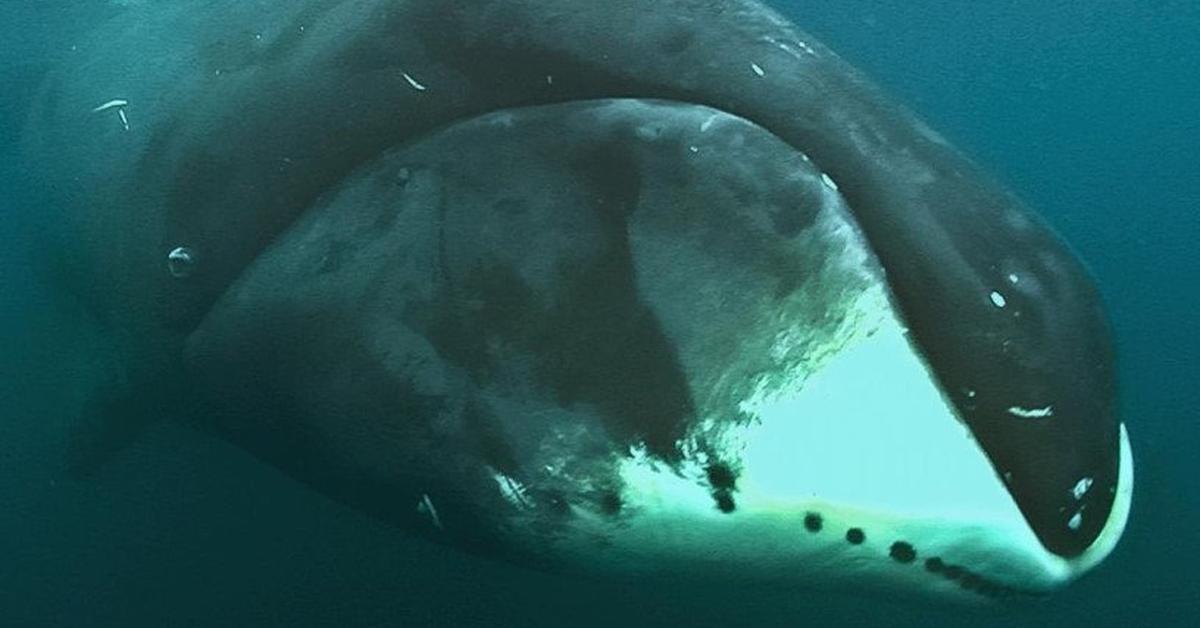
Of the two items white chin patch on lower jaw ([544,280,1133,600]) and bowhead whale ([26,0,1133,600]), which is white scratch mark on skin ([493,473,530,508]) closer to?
bowhead whale ([26,0,1133,600])

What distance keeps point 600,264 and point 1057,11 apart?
491 cm

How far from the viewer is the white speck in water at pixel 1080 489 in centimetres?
270

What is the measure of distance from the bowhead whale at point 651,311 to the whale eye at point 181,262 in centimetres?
4

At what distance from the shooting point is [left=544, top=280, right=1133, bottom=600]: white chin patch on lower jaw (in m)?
2.64

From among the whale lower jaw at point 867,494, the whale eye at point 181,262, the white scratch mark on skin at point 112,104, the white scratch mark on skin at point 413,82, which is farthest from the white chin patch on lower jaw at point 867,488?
the white scratch mark on skin at point 112,104

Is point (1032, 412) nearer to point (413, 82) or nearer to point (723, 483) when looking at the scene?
point (723, 483)

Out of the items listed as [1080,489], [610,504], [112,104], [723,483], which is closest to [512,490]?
[610,504]

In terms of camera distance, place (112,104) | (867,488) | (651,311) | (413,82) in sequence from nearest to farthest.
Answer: (867,488)
(651,311)
(413,82)
(112,104)

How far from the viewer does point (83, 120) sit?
4512mm

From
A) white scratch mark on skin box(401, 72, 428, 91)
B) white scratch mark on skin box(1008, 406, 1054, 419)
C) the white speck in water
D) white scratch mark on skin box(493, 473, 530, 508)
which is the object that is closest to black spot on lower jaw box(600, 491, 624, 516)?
white scratch mark on skin box(493, 473, 530, 508)

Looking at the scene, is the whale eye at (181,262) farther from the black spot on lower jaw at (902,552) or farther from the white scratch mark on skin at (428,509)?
the black spot on lower jaw at (902,552)

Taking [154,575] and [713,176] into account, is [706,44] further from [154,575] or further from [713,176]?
[154,575]

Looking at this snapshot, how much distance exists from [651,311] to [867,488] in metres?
0.57

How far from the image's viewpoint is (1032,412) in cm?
269
